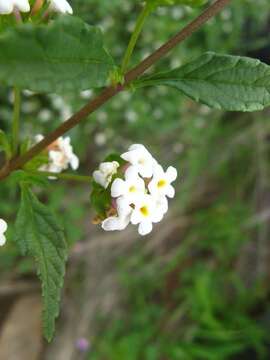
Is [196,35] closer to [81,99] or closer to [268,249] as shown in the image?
[81,99]

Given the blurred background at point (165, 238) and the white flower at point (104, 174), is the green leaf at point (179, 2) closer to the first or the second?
the white flower at point (104, 174)

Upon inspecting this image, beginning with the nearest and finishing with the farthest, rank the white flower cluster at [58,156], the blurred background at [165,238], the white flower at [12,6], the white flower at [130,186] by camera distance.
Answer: the white flower at [12,6] < the white flower at [130,186] < the white flower cluster at [58,156] < the blurred background at [165,238]

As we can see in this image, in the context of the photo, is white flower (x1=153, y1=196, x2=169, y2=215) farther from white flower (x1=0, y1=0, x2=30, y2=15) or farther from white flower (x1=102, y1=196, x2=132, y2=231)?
white flower (x1=0, y1=0, x2=30, y2=15)

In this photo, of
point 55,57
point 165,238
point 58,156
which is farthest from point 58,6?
point 165,238

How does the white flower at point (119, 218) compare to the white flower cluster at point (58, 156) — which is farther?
the white flower cluster at point (58, 156)

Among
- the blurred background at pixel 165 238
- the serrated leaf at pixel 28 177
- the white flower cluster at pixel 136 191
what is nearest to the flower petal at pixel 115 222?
the white flower cluster at pixel 136 191

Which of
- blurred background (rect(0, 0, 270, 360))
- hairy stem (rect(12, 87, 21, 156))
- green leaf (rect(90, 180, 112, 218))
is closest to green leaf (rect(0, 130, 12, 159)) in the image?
hairy stem (rect(12, 87, 21, 156))

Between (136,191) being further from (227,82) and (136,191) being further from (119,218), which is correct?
(227,82)
